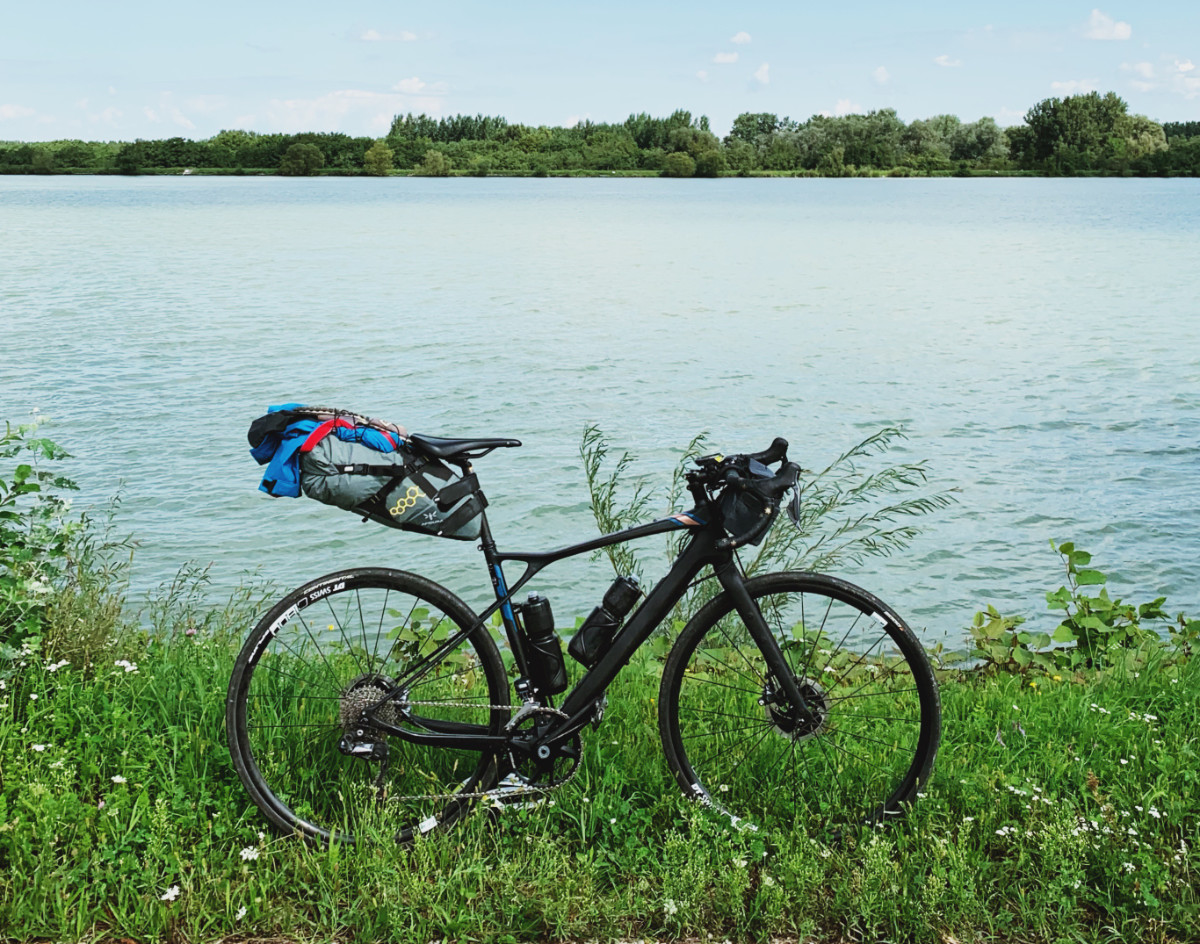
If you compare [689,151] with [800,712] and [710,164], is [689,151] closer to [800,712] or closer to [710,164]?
[710,164]

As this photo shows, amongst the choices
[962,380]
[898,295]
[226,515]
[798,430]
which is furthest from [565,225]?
[226,515]

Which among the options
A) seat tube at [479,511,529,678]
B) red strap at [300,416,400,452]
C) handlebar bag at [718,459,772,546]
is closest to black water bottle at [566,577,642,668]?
seat tube at [479,511,529,678]

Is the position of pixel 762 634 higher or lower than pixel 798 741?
higher

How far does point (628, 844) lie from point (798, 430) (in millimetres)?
11234

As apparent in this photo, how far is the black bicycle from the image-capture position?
3.59m

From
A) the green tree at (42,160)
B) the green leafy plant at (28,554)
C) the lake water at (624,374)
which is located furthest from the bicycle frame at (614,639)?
the green tree at (42,160)

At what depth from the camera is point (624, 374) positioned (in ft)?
59.6

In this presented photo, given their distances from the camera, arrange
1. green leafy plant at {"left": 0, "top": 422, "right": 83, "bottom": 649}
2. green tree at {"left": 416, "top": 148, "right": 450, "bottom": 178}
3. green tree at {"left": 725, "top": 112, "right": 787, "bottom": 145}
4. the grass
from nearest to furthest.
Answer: the grass → green leafy plant at {"left": 0, "top": 422, "right": 83, "bottom": 649} → green tree at {"left": 416, "top": 148, "right": 450, "bottom": 178} → green tree at {"left": 725, "top": 112, "right": 787, "bottom": 145}

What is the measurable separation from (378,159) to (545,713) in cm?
13078

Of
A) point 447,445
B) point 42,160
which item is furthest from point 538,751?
point 42,160

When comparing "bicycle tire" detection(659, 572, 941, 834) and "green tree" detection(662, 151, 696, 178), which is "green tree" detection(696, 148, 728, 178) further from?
"bicycle tire" detection(659, 572, 941, 834)

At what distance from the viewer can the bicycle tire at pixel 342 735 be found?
359cm

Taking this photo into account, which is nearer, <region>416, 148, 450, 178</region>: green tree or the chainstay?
the chainstay

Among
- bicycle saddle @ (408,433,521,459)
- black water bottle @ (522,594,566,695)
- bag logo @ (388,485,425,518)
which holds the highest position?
bicycle saddle @ (408,433,521,459)
